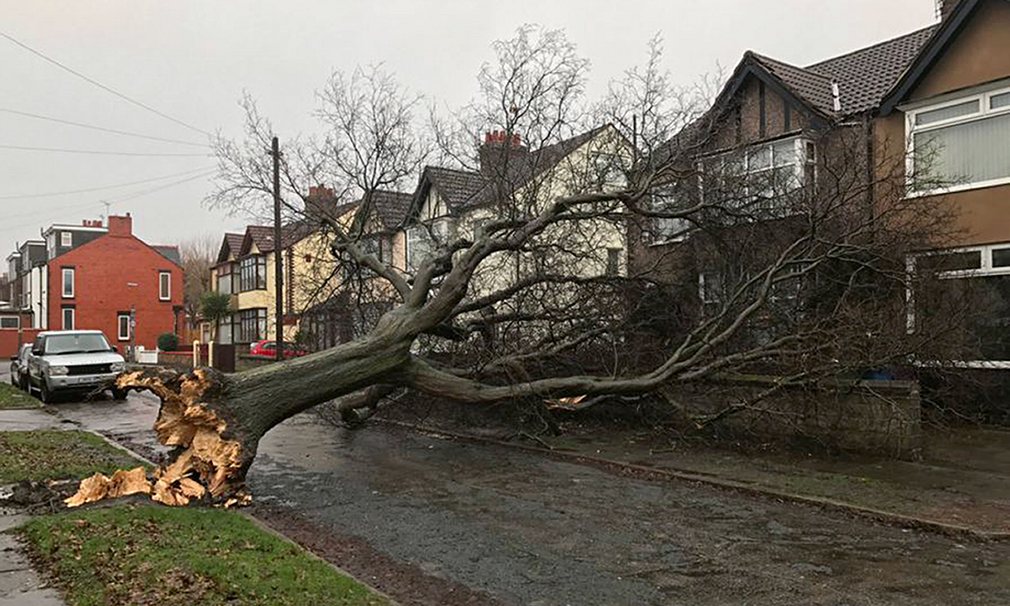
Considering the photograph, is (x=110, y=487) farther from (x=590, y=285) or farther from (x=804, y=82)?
(x=804, y=82)

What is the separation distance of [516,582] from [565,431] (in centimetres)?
786

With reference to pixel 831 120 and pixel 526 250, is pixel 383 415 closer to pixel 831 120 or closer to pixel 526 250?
pixel 526 250

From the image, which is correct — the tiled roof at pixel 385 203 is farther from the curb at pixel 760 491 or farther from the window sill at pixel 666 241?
the curb at pixel 760 491

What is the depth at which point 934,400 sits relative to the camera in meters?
12.8

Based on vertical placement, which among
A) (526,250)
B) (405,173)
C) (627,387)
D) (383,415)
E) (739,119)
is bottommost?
(383,415)

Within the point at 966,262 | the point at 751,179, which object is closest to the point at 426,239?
the point at 751,179

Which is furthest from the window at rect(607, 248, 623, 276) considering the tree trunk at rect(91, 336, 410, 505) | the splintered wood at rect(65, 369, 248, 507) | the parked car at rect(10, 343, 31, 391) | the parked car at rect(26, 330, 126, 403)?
the parked car at rect(10, 343, 31, 391)

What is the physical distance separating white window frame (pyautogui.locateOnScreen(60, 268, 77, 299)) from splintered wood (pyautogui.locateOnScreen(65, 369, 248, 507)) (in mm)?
54079

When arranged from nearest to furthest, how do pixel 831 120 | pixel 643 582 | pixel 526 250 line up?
pixel 643 582 → pixel 526 250 → pixel 831 120

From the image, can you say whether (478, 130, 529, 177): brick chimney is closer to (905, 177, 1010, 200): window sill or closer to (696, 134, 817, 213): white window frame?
(696, 134, 817, 213): white window frame

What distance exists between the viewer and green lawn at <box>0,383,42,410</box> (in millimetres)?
19953

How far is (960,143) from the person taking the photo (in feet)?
47.9

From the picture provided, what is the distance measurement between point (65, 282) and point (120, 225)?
5.85 meters

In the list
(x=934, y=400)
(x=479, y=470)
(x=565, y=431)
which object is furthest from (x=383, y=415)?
(x=934, y=400)
